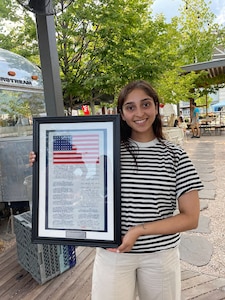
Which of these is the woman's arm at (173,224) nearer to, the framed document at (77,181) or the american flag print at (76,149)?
the framed document at (77,181)

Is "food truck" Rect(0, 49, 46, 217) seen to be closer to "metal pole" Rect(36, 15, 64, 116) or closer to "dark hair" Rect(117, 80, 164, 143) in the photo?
"metal pole" Rect(36, 15, 64, 116)

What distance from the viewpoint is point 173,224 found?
3.30 feet

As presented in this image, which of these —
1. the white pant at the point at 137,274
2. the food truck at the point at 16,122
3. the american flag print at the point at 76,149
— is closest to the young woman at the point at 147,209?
the white pant at the point at 137,274

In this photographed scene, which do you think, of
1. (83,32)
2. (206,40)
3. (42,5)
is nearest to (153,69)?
(83,32)

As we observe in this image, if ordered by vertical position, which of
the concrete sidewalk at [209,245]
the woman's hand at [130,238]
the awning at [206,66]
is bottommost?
the concrete sidewalk at [209,245]

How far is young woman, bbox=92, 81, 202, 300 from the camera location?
40.7 inches

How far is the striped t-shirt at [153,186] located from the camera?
1.04 meters

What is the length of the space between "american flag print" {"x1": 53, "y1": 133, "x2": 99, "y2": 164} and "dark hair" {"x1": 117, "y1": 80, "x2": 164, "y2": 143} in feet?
0.53

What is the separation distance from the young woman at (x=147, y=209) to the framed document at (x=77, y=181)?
61 millimetres

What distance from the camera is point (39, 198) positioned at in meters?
1.12

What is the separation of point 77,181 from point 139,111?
40cm

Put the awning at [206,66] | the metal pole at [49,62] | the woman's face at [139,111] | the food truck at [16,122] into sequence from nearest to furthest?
the woman's face at [139,111] → the metal pole at [49,62] → the food truck at [16,122] → the awning at [206,66]

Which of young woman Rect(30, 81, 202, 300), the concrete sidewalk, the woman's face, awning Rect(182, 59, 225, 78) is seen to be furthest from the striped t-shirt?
awning Rect(182, 59, 225, 78)

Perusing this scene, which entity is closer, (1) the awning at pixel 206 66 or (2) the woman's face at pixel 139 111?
(2) the woman's face at pixel 139 111
